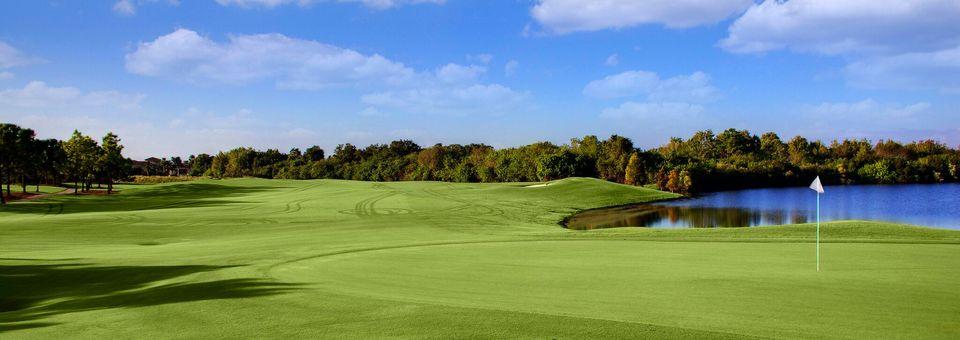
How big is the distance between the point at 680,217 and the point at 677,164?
48.3 metres

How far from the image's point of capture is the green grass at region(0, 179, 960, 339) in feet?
23.3

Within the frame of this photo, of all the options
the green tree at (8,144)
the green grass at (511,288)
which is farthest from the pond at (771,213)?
the green tree at (8,144)

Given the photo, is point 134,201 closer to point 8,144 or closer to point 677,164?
point 8,144

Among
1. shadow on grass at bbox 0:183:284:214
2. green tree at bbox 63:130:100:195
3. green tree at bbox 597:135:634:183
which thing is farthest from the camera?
green tree at bbox 597:135:634:183

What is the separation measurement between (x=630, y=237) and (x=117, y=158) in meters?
66.2

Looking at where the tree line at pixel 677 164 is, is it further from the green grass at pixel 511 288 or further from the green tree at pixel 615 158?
the green grass at pixel 511 288

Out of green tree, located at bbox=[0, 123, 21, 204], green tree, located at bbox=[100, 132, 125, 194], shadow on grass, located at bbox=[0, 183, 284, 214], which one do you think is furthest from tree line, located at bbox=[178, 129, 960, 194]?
green tree, located at bbox=[0, 123, 21, 204]

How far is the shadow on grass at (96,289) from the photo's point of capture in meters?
9.34

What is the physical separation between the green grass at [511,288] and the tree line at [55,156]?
35837 mm

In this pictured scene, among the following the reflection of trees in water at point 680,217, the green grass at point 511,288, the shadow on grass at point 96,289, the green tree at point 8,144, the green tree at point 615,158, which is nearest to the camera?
the green grass at point 511,288

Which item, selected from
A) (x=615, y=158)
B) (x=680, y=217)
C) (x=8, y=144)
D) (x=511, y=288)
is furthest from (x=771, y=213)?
(x=8, y=144)

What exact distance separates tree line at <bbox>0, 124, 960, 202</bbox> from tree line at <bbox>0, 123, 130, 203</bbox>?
0.35 feet

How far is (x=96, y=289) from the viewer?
11328 mm

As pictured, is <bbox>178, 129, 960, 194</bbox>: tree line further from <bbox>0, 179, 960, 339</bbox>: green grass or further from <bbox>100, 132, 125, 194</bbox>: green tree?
<bbox>0, 179, 960, 339</bbox>: green grass
